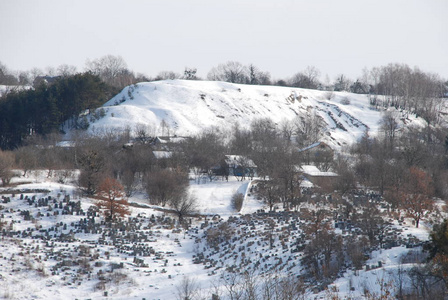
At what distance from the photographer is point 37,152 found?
1772 inches

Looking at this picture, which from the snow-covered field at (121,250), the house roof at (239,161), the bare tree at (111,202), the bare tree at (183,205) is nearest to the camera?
the snow-covered field at (121,250)

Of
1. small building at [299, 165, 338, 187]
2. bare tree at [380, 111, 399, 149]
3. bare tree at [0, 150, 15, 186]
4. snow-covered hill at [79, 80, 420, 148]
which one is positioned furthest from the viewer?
bare tree at [380, 111, 399, 149]

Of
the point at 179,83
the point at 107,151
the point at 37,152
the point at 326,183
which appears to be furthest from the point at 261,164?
the point at 179,83

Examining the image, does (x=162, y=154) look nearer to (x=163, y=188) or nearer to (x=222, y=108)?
(x=163, y=188)

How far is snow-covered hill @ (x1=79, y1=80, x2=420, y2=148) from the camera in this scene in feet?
211

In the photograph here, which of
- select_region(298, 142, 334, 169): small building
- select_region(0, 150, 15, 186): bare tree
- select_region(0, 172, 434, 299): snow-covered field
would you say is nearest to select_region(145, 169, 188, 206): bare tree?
select_region(0, 172, 434, 299): snow-covered field

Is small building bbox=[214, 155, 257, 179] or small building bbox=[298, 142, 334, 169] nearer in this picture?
small building bbox=[214, 155, 257, 179]

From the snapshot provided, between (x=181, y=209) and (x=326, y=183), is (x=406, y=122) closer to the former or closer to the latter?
(x=326, y=183)

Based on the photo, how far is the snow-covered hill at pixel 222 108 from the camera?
64250mm

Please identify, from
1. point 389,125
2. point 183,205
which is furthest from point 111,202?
point 389,125

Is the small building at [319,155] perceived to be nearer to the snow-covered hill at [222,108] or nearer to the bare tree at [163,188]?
the snow-covered hill at [222,108]

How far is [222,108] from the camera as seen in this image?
74312 mm

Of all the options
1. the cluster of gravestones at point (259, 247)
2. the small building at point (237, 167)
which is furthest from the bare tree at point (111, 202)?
the small building at point (237, 167)

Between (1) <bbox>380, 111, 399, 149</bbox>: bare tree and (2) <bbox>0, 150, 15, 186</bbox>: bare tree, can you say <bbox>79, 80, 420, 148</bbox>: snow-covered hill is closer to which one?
(1) <bbox>380, 111, 399, 149</bbox>: bare tree
